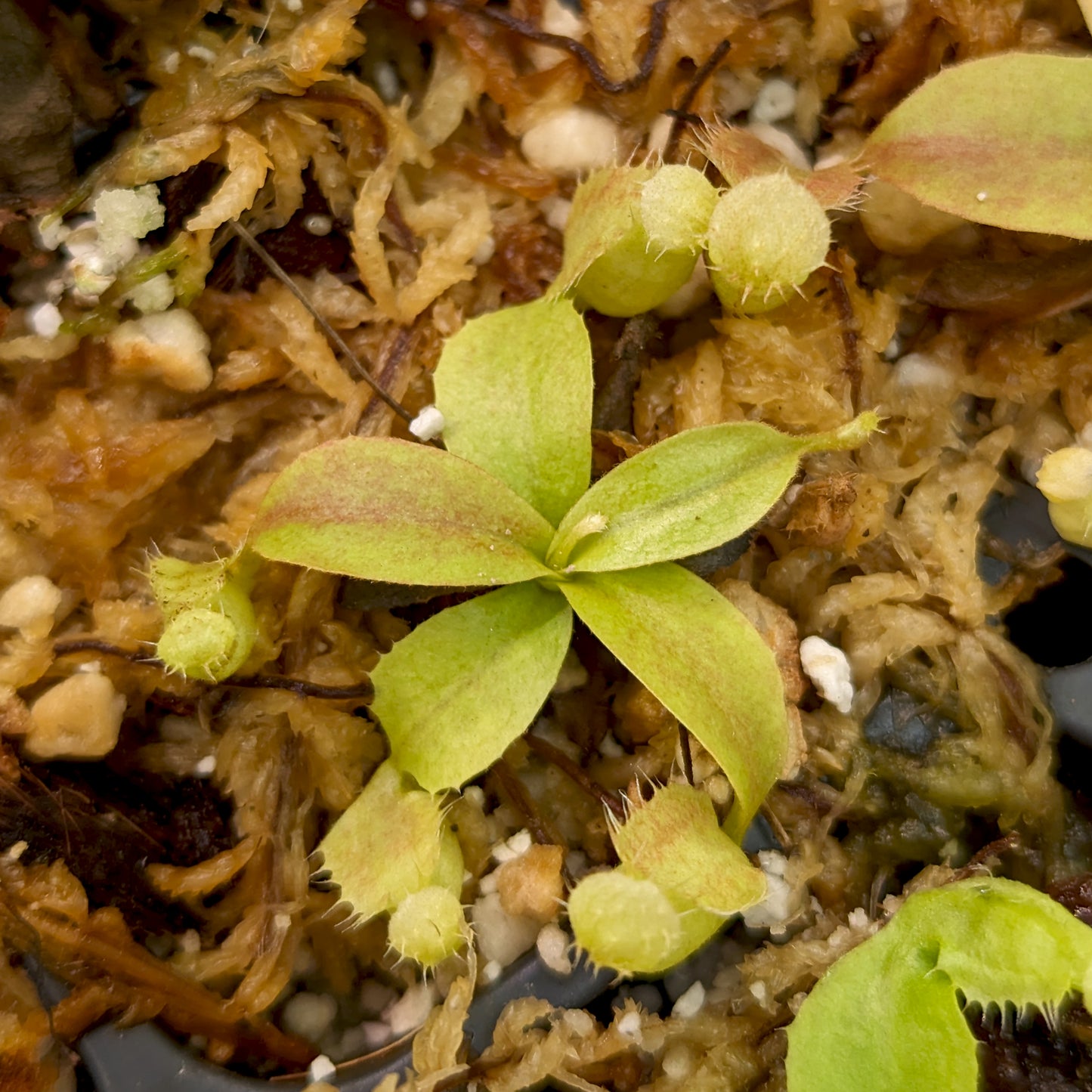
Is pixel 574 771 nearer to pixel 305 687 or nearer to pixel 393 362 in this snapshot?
pixel 305 687

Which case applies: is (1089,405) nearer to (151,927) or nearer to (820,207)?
(820,207)

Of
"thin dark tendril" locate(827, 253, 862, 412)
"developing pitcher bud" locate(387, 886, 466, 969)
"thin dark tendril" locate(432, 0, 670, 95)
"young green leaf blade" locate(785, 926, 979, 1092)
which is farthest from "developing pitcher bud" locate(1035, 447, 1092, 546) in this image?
"developing pitcher bud" locate(387, 886, 466, 969)

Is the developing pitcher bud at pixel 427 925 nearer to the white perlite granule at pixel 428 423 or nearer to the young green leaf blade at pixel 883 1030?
the young green leaf blade at pixel 883 1030

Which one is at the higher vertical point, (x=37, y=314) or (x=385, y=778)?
(x=37, y=314)

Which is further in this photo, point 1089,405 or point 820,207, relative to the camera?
point 1089,405

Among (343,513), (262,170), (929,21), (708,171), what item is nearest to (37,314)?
(262,170)

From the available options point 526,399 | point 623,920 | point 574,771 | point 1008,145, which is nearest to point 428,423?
point 526,399
